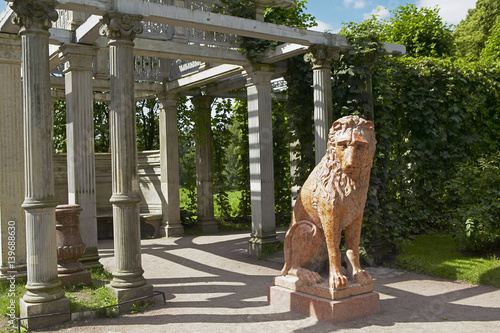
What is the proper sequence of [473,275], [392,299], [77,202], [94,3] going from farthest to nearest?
[77,202] < [473,275] < [392,299] < [94,3]

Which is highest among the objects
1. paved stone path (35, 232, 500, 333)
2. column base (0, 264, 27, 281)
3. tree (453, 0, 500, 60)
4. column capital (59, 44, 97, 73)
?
tree (453, 0, 500, 60)

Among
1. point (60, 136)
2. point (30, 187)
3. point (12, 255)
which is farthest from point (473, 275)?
point (60, 136)

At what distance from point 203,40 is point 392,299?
5.57 meters

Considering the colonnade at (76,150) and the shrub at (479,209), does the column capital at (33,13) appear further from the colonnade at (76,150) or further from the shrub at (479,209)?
the shrub at (479,209)

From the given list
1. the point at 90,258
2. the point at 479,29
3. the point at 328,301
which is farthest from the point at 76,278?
the point at 479,29

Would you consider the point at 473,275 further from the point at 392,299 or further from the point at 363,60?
the point at 363,60

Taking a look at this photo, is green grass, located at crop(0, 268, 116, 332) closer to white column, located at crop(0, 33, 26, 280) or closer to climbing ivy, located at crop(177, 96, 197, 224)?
white column, located at crop(0, 33, 26, 280)

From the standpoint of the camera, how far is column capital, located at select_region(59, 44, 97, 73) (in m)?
7.57

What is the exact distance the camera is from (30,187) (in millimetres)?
5199

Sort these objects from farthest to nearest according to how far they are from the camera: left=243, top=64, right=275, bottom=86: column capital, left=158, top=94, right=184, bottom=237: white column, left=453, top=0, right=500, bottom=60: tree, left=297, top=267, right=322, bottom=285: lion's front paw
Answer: left=453, top=0, right=500, bottom=60: tree → left=158, top=94, right=184, bottom=237: white column → left=243, top=64, right=275, bottom=86: column capital → left=297, top=267, right=322, bottom=285: lion's front paw

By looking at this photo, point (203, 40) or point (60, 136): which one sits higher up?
point (203, 40)

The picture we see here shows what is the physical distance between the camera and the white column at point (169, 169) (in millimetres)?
12336

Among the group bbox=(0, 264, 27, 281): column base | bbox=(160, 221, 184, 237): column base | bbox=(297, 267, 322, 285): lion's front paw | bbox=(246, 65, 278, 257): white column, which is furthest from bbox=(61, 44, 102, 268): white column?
bbox=(160, 221, 184, 237): column base

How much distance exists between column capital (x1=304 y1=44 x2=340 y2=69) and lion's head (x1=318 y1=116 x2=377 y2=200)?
3075mm
